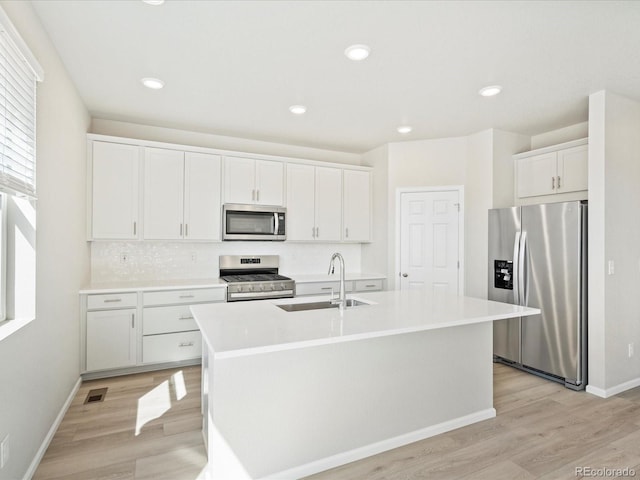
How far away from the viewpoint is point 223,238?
402cm

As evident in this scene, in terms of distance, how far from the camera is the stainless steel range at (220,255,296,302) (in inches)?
151

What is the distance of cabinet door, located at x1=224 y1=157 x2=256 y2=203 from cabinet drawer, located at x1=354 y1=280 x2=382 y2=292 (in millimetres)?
1648

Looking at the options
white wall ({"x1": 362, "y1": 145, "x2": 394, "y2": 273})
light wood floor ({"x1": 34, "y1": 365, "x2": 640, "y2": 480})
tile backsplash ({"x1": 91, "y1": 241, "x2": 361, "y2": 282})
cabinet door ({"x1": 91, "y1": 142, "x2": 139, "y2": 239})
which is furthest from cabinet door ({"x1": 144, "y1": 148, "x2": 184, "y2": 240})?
white wall ({"x1": 362, "y1": 145, "x2": 394, "y2": 273})

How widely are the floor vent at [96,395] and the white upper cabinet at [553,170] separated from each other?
184 inches

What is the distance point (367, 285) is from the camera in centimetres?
452

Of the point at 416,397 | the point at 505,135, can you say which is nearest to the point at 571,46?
the point at 505,135

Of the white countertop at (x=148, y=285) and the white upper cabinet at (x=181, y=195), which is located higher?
the white upper cabinet at (x=181, y=195)

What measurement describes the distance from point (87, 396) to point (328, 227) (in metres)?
3.04

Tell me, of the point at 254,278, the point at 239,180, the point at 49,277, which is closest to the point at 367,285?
the point at 254,278

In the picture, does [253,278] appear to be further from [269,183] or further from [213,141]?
[213,141]

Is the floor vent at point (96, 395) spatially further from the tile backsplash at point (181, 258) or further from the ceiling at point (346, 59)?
the ceiling at point (346, 59)

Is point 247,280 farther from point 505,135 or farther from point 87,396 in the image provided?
point 505,135

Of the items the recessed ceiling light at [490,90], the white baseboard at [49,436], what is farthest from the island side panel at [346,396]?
the recessed ceiling light at [490,90]

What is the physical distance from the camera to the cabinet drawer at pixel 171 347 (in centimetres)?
346
